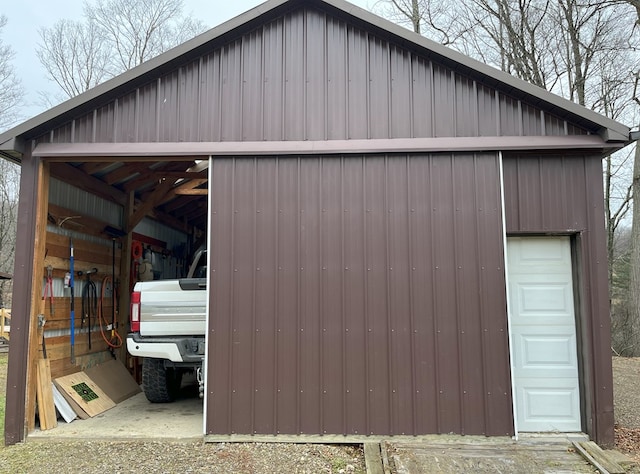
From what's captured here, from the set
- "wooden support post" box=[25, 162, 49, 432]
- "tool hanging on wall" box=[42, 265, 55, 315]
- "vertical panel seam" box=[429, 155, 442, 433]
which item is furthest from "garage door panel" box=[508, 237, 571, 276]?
"tool hanging on wall" box=[42, 265, 55, 315]

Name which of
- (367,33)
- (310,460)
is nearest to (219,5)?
(367,33)

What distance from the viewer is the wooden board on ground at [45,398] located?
4.97 meters

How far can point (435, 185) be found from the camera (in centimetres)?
480

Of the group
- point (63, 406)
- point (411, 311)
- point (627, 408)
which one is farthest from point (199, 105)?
point (627, 408)

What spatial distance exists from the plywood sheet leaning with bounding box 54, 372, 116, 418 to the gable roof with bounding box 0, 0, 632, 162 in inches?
108

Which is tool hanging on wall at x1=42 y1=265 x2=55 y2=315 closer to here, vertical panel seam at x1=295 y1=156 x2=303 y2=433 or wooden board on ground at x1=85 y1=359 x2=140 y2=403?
wooden board on ground at x1=85 y1=359 x2=140 y2=403

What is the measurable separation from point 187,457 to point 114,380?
2.94m

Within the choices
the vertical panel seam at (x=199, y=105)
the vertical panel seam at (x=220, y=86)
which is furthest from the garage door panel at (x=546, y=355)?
the vertical panel seam at (x=199, y=105)

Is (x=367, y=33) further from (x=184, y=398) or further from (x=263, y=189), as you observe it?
(x=184, y=398)

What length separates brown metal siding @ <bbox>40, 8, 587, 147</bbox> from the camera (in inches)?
192

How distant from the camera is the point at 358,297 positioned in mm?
4711

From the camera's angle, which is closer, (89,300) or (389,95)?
(389,95)

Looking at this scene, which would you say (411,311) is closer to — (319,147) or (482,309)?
(482,309)

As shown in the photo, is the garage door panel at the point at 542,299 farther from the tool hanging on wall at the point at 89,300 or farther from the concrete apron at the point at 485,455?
the tool hanging on wall at the point at 89,300
